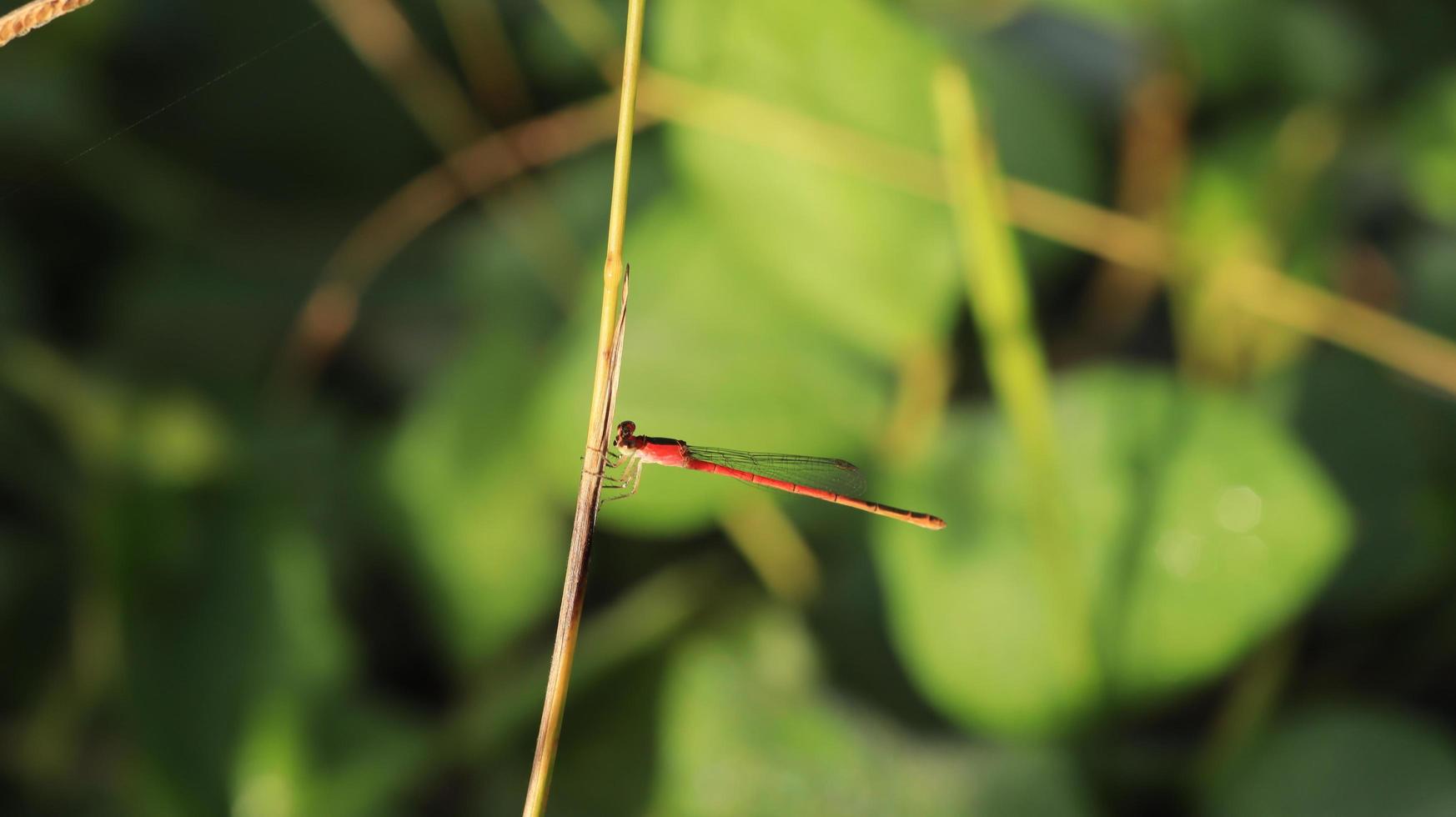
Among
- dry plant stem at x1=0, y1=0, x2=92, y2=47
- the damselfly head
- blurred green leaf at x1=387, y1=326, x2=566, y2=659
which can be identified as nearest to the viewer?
dry plant stem at x1=0, y1=0, x2=92, y2=47

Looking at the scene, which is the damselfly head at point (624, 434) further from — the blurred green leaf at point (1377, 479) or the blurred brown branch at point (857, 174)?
the blurred green leaf at point (1377, 479)

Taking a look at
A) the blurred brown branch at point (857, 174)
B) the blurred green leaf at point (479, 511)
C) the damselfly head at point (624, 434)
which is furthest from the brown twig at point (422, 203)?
the damselfly head at point (624, 434)

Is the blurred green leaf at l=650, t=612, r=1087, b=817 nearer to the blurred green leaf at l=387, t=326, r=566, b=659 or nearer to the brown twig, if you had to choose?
the blurred green leaf at l=387, t=326, r=566, b=659

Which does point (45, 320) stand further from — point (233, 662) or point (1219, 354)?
point (1219, 354)

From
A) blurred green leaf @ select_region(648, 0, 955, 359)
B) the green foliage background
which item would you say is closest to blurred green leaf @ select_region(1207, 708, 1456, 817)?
the green foliage background

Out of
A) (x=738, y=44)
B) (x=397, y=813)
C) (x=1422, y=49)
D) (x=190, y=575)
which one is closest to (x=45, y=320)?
(x=190, y=575)

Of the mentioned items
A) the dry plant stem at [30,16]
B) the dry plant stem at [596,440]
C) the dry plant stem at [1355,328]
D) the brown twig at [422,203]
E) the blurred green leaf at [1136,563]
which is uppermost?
the brown twig at [422,203]

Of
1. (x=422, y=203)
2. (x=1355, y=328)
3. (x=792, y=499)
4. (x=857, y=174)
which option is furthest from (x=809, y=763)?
(x=422, y=203)
